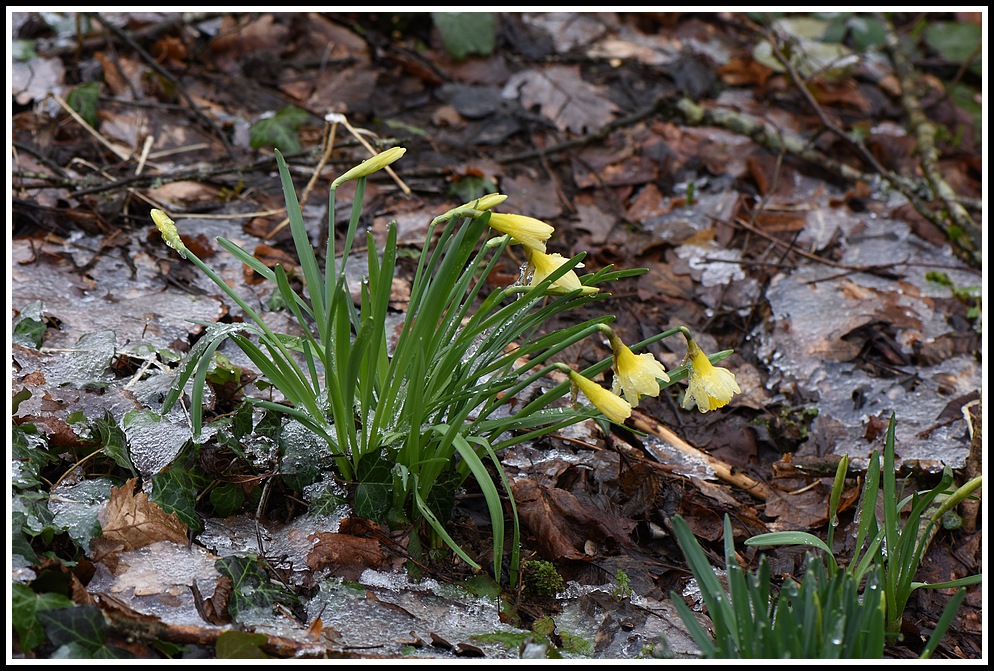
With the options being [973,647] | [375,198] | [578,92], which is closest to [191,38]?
[375,198]

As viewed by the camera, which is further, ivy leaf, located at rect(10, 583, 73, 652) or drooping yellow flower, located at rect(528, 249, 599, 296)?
drooping yellow flower, located at rect(528, 249, 599, 296)

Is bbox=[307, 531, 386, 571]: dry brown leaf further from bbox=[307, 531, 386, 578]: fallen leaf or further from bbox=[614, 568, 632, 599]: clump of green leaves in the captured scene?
bbox=[614, 568, 632, 599]: clump of green leaves

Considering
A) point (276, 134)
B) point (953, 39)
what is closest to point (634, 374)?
point (276, 134)

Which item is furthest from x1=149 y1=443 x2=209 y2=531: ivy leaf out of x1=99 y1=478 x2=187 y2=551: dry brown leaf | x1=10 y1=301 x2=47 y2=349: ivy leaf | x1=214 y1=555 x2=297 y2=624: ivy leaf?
x1=10 y1=301 x2=47 y2=349: ivy leaf

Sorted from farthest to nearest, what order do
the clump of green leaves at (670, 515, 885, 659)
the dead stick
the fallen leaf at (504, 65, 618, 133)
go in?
the fallen leaf at (504, 65, 618, 133) → the dead stick → the clump of green leaves at (670, 515, 885, 659)

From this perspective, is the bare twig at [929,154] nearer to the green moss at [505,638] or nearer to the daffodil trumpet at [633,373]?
the daffodil trumpet at [633,373]

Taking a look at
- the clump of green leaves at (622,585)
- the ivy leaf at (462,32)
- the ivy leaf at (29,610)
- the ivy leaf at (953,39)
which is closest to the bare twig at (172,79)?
the ivy leaf at (462,32)
